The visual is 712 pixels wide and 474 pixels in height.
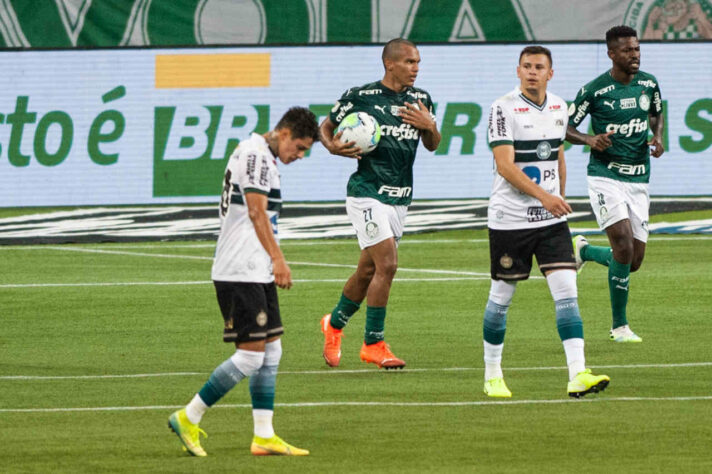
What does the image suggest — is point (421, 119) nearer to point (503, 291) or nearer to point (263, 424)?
point (503, 291)

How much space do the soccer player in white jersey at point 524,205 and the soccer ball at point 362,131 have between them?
59.3 inches

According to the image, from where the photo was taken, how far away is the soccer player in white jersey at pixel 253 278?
8461mm

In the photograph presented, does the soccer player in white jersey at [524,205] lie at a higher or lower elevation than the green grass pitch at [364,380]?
higher

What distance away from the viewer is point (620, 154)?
44.5 feet

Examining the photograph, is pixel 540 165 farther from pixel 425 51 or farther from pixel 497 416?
pixel 425 51

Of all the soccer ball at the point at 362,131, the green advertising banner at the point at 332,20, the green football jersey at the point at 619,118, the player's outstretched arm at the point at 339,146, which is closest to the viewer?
the player's outstretched arm at the point at 339,146

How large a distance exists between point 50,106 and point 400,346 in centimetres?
1515

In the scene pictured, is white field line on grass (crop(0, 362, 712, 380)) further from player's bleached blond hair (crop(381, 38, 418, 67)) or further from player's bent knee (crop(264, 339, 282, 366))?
player's bent knee (crop(264, 339, 282, 366))

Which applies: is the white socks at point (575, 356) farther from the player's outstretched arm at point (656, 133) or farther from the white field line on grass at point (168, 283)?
the white field line on grass at point (168, 283)

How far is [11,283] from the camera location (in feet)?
60.7

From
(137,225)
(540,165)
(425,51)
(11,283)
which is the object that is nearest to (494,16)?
(425,51)

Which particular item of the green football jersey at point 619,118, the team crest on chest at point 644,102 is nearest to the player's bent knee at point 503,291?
the green football jersey at point 619,118

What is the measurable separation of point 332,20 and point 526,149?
18.7m

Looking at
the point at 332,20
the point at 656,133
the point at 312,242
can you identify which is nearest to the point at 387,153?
the point at 656,133
